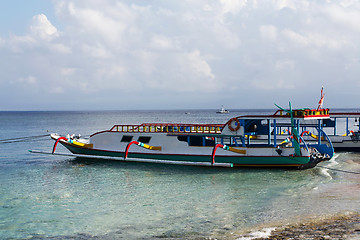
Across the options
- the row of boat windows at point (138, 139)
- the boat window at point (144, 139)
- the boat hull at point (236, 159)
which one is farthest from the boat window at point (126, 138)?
the boat hull at point (236, 159)

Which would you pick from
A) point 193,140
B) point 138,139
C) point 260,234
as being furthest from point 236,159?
point 260,234

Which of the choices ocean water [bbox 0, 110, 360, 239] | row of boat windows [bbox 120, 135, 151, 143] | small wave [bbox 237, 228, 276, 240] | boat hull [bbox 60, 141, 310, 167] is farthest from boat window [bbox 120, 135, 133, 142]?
small wave [bbox 237, 228, 276, 240]

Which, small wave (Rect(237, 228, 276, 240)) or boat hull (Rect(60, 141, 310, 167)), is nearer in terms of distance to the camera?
small wave (Rect(237, 228, 276, 240))

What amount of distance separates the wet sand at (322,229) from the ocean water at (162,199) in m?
0.81

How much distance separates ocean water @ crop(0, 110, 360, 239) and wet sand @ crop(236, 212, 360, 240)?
81cm

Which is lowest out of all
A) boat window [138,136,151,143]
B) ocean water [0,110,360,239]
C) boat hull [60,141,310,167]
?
ocean water [0,110,360,239]

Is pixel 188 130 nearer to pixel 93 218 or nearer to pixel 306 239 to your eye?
pixel 93 218

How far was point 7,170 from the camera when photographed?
2927 cm

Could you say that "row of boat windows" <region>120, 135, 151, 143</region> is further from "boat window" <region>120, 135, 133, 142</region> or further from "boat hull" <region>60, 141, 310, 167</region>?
"boat hull" <region>60, 141, 310, 167</region>

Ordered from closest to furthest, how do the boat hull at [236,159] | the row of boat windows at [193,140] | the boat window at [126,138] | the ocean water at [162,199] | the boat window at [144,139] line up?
the ocean water at [162,199] → the boat hull at [236,159] → the row of boat windows at [193,140] → the boat window at [144,139] → the boat window at [126,138]

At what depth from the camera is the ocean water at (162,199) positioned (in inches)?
580

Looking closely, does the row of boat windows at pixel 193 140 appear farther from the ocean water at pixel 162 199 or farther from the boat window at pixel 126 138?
the ocean water at pixel 162 199

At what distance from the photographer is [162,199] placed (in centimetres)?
1906

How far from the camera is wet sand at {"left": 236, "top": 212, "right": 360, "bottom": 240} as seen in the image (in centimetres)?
1316
